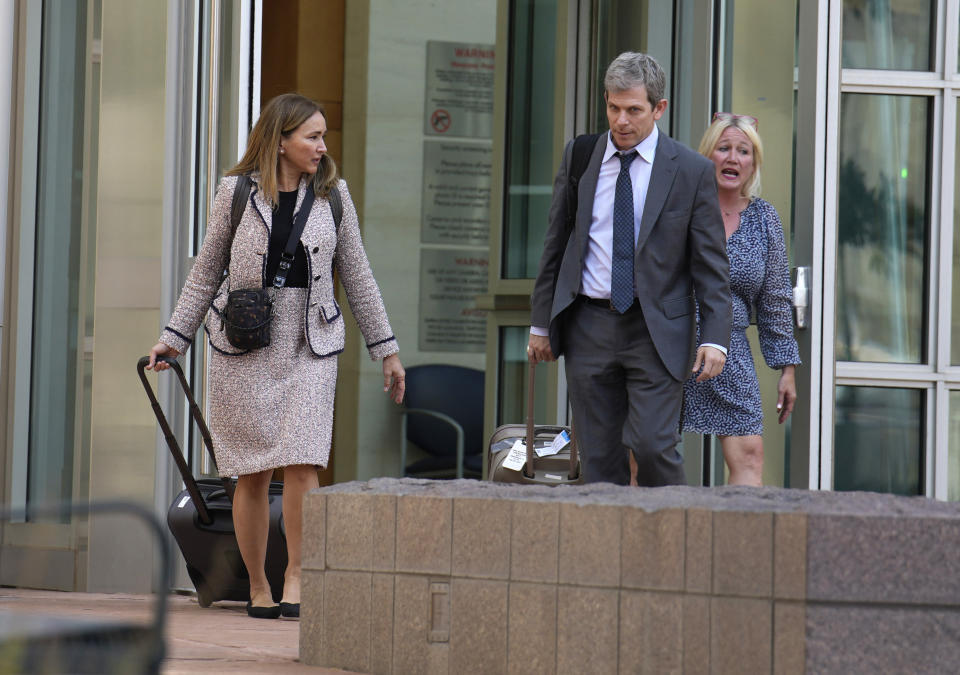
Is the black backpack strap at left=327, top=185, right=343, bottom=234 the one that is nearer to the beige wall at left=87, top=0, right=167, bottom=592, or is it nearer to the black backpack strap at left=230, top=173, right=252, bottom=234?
the black backpack strap at left=230, top=173, right=252, bottom=234

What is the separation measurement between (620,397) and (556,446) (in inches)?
43.0

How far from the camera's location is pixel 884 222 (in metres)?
5.23

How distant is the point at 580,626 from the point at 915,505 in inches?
27.9

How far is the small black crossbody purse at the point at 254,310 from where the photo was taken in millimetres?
4895

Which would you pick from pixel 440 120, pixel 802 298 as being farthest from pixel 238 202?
pixel 440 120

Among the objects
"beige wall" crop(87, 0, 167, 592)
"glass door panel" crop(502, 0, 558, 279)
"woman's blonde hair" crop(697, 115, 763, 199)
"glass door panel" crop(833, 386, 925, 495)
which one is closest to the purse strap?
"woman's blonde hair" crop(697, 115, 763, 199)

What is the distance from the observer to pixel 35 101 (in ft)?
22.8

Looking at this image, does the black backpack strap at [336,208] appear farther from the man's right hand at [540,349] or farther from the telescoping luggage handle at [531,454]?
the man's right hand at [540,349]

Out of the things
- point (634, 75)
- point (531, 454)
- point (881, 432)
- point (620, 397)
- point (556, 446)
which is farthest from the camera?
point (556, 446)

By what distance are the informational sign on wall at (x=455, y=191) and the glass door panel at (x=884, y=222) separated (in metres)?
5.91

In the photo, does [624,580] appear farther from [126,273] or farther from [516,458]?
[126,273]

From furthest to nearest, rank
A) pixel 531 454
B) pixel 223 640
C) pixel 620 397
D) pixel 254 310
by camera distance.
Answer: pixel 531 454 < pixel 254 310 < pixel 620 397 < pixel 223 640

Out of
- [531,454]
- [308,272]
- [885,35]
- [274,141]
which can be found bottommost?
[531,454]

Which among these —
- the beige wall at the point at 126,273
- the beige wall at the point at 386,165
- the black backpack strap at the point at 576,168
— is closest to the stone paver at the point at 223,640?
the beige wall at the point at 126,273
